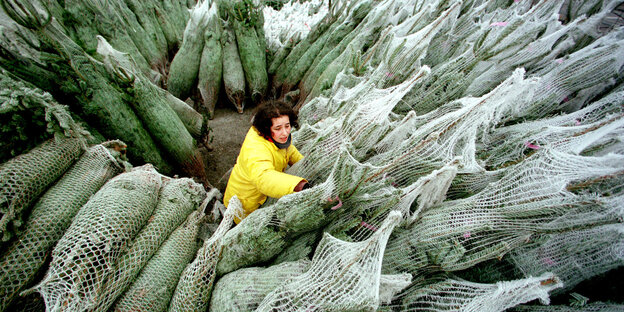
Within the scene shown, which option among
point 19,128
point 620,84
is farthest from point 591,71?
point 19,128

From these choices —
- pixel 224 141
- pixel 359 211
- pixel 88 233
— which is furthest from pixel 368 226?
pixel 224 141

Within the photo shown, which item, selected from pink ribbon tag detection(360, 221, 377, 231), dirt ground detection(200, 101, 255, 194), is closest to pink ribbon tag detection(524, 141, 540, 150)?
pink ribbon tag detection(360, 221, 377, 231)

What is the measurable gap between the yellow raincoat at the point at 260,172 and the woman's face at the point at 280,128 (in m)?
0.10

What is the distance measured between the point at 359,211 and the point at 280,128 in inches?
35.8

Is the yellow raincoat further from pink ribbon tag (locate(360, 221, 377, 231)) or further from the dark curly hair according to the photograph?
pink ribbon tag (locate(360, 221, 377, 231))

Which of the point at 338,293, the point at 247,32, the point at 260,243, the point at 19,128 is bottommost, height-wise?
the point at 338,293

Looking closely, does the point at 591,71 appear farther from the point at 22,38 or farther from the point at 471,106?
the point at 22,38

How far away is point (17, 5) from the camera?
1.73 meters

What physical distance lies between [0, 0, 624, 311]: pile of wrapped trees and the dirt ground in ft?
4.06

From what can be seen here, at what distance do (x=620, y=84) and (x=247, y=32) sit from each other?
466 cm

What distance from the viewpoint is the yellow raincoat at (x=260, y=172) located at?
1720 mm

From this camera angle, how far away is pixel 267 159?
1.88 meters

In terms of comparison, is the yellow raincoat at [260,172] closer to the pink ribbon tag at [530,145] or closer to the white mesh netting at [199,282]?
the white mesh netting at [199,282]

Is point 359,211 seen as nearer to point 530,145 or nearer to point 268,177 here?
point 268,177
